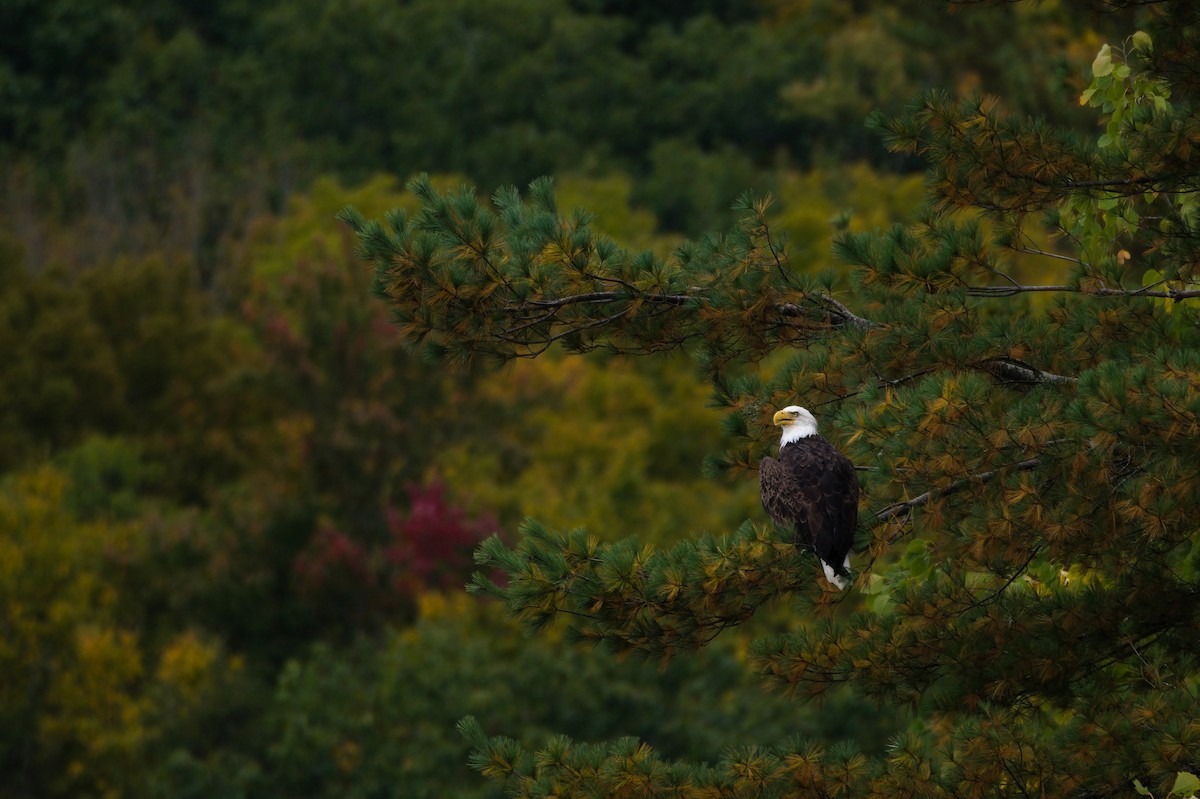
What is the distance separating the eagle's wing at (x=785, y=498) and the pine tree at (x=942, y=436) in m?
0.13

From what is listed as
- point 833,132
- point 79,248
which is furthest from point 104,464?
point 833,132

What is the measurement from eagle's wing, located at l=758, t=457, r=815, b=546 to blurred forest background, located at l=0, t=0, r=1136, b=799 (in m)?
0.44

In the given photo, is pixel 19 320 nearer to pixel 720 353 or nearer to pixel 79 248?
pixel 79 248

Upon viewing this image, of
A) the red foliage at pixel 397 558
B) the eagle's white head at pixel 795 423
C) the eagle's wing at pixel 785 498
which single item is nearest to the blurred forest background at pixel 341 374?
the red foliage at pixel 397 558

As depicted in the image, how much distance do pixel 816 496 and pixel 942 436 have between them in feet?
2.54

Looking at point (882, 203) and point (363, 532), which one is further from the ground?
point (363, 532)

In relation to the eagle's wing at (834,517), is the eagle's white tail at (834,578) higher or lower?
lower

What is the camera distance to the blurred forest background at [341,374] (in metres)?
27.0

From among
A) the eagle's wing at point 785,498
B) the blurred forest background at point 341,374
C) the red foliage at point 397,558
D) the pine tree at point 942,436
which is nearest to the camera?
the pine tree at point 942,436

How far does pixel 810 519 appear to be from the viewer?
27.6 feet

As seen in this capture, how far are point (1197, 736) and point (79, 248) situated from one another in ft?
151

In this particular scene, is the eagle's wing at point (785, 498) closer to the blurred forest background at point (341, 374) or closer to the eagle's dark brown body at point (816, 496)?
the eagle's dark brown body at point (816, 496)

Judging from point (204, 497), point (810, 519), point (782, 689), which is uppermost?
point (810, 519)

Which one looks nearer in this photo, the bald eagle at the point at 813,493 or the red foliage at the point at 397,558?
the bald eagle at the point at 813,493
